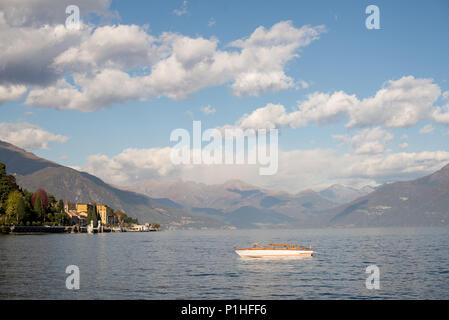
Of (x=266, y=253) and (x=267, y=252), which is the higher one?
(x=267, y=252)

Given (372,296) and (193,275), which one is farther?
(193,275)

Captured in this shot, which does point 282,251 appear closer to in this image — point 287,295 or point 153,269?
point 153,269

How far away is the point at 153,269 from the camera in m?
76.2

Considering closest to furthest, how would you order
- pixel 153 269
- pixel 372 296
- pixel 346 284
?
pixel 372 296
pixel 346 284
pixel 153 269
